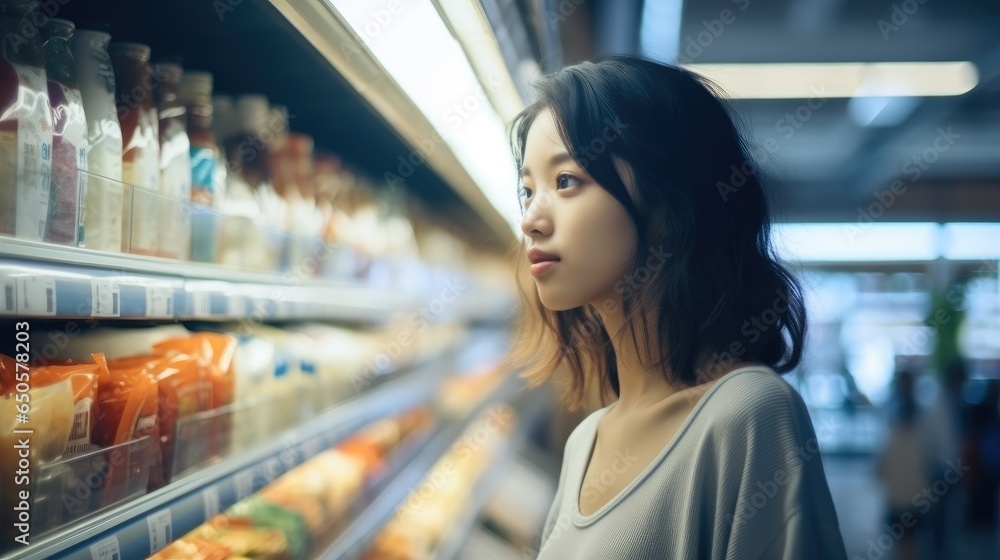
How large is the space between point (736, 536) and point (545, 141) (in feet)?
1.92

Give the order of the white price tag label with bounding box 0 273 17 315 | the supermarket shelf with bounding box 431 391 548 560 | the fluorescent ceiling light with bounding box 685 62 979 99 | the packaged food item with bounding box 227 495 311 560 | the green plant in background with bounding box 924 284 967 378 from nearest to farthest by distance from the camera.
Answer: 1. the white price tag label with bounding box 0 273 17 315
2. the packaged food item with bounding box 227 495 311 560
3. the supermarket shelf with bounding box 431 391 548 560
4. the fluorescent ceiling light with bounding box 685 62 979 99
5. the green plant in background with bounding box 924 284 967 378

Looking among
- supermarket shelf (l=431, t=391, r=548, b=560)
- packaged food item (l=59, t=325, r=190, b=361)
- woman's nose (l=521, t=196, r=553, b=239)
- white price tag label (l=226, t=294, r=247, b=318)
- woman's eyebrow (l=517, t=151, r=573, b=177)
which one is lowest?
supermarket shelf (l=431, t=391, r=548, b=560)

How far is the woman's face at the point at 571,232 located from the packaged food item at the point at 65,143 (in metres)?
0.58

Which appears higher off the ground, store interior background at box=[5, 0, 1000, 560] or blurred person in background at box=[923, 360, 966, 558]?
store interior background at box=[5, 0, 1000, 560]

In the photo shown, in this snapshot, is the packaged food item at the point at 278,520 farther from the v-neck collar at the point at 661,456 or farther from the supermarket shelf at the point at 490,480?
the supermarket shelf at the point at 490,480

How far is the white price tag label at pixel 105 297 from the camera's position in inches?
35.2

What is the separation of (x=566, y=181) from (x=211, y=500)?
72 cm

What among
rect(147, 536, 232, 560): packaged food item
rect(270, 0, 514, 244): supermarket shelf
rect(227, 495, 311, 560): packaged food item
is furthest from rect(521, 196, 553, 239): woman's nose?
rect(227, 495, 311, 560): packaged food item

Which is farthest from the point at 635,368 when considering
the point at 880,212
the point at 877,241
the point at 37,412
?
the point at 877,241

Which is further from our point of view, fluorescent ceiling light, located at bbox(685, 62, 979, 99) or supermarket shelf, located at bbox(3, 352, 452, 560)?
fluorescent ceiling light, located at bbox(685, 62, 979, 99)

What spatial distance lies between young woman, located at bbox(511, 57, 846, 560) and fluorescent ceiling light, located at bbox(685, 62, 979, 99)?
344 cm

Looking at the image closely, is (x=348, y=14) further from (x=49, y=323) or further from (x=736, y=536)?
(x=736, y=536)

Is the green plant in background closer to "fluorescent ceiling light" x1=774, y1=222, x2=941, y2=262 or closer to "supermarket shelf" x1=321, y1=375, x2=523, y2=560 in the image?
"fluorescent ceiling light" x1=774, y1=222, x2=941, y2=262

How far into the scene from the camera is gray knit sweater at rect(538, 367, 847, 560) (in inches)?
35.6
